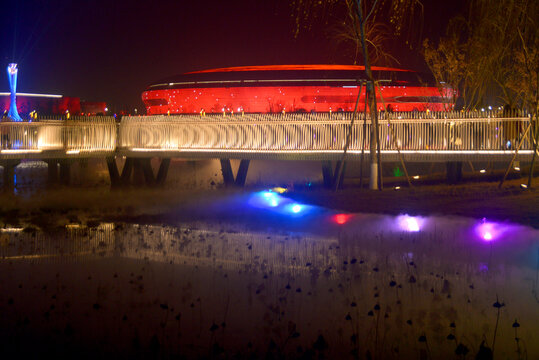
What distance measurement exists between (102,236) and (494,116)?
41.0 feet

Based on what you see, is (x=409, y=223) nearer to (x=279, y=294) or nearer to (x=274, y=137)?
(x=279, y=294)

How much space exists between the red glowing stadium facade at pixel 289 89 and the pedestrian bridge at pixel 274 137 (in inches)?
2126

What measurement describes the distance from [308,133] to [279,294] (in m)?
13.1

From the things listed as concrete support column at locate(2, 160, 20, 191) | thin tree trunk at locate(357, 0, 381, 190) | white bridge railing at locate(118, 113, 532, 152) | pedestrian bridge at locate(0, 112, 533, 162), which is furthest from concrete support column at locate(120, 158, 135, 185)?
thin tree trunk at locate(357, 0, 381, 190)

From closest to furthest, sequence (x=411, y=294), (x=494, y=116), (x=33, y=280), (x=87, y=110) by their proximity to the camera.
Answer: (x=411, y=294) → (x=33, y=280) → (x=494, y=116) → (x=87, y=110)

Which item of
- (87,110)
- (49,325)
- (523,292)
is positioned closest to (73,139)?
(49,325)

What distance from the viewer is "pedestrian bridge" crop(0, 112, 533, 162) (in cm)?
1706

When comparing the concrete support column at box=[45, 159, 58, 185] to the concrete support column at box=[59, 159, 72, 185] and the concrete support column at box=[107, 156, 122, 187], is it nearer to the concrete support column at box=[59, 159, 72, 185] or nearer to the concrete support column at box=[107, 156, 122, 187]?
the concrete support column at box=[59, 159, 72, 185]

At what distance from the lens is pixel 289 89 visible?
7794 centimetres

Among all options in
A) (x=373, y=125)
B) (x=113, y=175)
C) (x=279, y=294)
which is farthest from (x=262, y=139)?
(x=279, y=294)

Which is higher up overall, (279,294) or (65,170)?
(65,170)

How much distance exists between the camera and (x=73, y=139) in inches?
864

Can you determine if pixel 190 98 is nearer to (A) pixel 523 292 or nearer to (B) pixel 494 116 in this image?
(B) pixel 494 116

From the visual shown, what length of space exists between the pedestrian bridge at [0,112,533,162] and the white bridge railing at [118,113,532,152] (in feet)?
0.09
